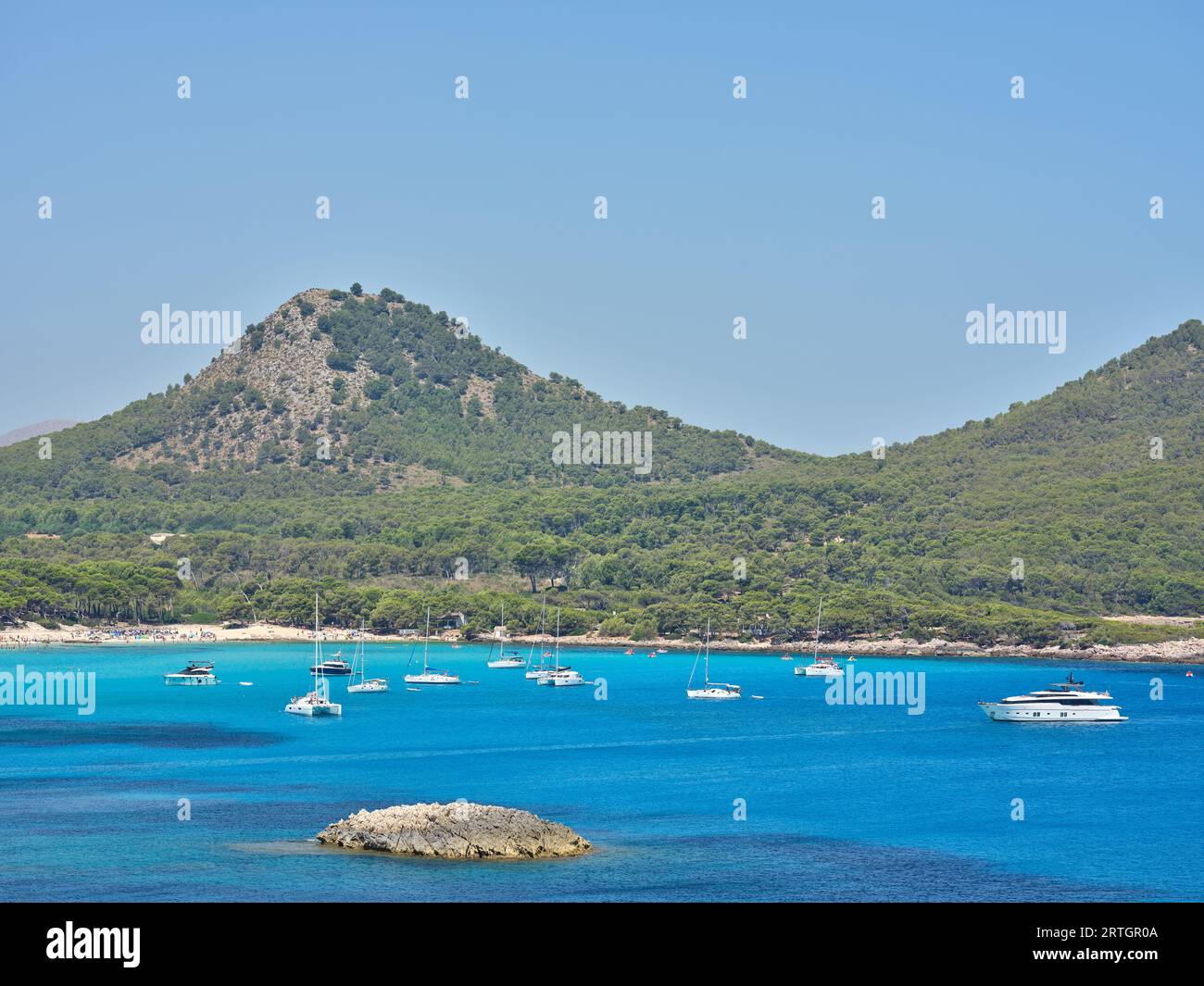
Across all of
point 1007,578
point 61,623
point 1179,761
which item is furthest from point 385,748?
point 1007,578

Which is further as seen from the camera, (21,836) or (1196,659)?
(1196,659)

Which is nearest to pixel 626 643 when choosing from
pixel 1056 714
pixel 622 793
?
pixel 1056 714

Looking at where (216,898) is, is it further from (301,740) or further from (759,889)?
(301,740)

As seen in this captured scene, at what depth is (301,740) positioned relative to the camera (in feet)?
290

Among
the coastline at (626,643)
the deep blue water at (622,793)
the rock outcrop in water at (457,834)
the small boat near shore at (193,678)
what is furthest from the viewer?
the coastline at (626,643)

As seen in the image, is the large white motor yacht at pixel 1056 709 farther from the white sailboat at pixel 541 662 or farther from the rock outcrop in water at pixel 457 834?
the rock outcrop in water at pixel 457 834

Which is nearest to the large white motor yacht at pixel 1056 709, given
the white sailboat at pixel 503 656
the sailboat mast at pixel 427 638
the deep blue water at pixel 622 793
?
the deep blue water at pixel 622 793

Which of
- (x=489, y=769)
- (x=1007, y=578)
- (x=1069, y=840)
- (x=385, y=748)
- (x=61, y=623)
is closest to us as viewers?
(x=1069, y=840)

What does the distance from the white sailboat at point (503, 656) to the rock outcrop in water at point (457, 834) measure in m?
107

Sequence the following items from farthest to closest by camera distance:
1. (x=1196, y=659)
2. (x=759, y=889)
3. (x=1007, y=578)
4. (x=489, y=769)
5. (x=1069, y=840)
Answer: (x=1007, y=578)
(x=1196, y=659)
(x=489, y=769)
(x=1069, y=840)
(x=759, y=889)

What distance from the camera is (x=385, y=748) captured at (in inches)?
3344

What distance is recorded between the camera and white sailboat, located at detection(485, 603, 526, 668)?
6161 inches

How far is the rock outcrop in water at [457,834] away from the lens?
45.7m

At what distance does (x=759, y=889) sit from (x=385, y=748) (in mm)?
44124
